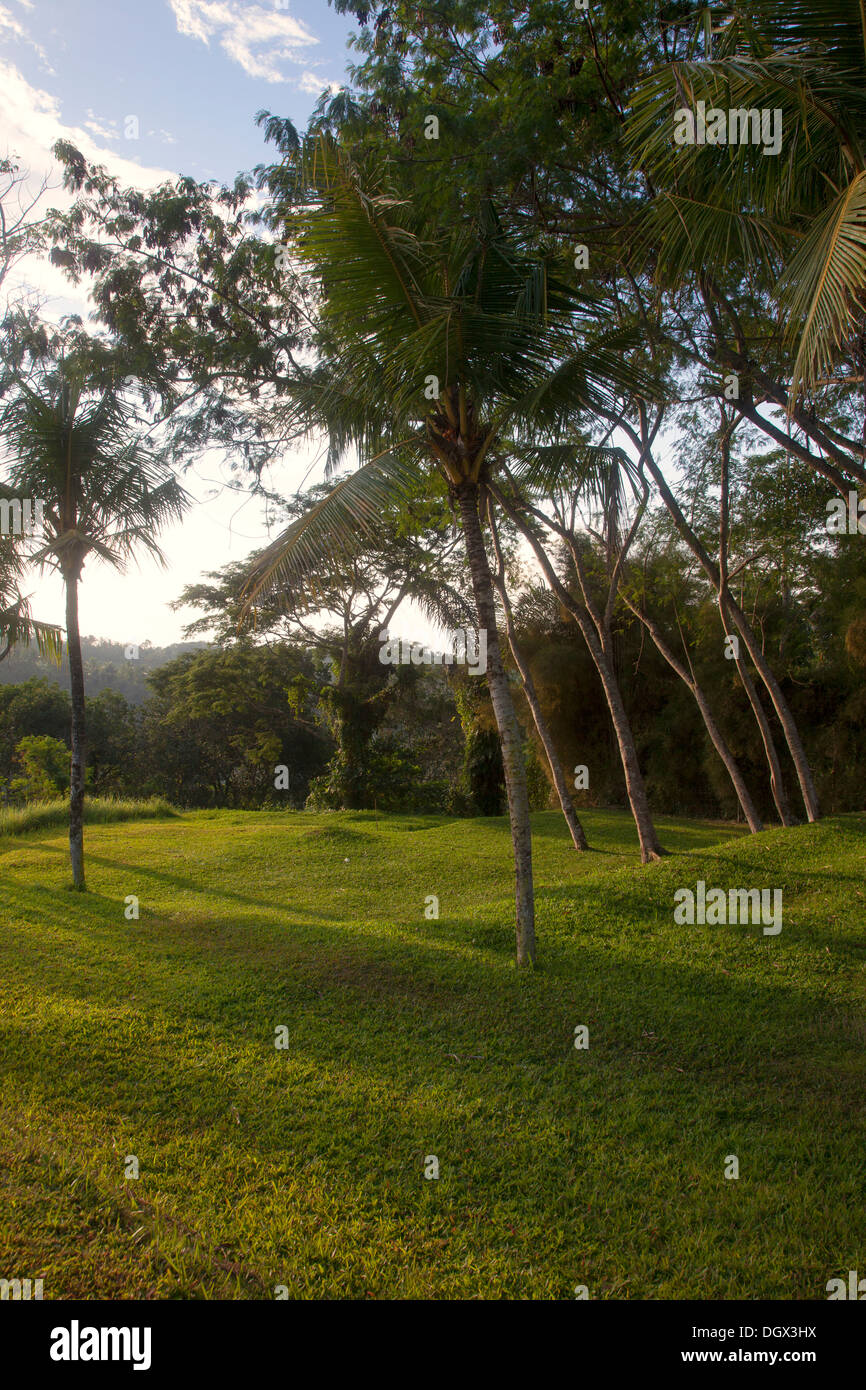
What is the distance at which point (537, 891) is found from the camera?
28.5ft

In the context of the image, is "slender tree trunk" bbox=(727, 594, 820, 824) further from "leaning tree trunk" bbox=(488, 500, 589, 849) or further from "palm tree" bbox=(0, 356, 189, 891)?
"palm tree" bbox=(0, 356, 189, 891)

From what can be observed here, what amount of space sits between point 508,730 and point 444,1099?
286cm

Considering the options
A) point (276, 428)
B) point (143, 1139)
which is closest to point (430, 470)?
point (276, 428)

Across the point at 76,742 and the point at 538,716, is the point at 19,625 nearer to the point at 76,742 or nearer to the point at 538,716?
the point at 76,742

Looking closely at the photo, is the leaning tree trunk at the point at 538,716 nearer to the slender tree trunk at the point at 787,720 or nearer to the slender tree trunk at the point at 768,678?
the slender tree trunk at the point at 768,678

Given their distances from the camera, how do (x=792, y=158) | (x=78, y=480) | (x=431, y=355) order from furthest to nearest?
(x=78, y=480)
(x=431, y=355)
(x=792, y=158)

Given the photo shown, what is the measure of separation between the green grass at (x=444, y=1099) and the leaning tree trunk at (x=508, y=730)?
0.45m

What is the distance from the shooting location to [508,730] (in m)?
6.05

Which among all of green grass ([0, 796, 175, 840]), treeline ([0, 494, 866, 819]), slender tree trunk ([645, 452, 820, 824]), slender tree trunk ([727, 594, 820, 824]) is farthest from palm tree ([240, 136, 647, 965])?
green grass ([0, 796, 175, 840])

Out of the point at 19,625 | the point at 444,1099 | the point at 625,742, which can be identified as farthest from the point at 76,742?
the point at 444,1099

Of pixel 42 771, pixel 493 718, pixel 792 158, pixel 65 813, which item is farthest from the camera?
pixel 42 771

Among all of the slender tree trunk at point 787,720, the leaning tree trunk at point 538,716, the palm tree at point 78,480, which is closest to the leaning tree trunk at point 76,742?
the palm tree at point 78,480

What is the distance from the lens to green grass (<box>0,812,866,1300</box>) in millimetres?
2754

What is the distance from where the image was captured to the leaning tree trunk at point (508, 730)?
6.04 m
